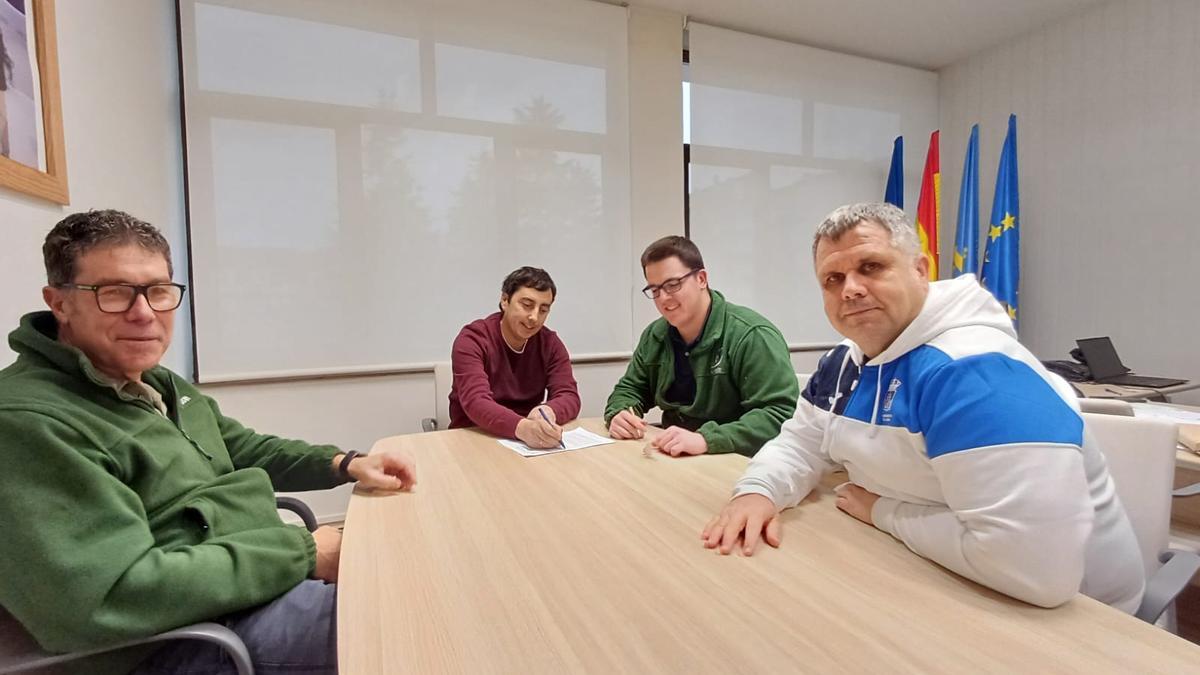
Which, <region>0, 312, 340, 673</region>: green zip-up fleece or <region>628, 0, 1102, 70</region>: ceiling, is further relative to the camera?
<region>628, 0, 1102, 70</region>: ceiling

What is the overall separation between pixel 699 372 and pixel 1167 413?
5.90 feet

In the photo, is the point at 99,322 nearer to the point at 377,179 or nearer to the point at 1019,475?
the point at 1019,475

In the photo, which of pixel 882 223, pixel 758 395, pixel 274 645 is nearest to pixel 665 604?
pixel 274 645

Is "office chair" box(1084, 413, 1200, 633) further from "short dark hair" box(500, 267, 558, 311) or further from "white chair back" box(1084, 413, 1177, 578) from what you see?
"short dark hair" box(500, 267, 558, 311)

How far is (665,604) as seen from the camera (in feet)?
2.51

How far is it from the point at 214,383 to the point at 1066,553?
306cm

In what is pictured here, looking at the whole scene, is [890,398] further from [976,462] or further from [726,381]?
[726,381]

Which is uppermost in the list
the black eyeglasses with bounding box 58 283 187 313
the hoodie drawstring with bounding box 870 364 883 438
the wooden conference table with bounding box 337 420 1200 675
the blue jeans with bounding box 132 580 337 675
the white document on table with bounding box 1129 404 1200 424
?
the black eyeglasses with bounding box 58 283 187 313

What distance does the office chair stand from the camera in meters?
1.16

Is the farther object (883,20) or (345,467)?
(883,20)

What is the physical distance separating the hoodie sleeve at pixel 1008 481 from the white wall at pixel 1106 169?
3.54m

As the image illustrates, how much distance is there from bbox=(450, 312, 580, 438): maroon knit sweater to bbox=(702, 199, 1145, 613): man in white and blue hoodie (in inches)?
43.4

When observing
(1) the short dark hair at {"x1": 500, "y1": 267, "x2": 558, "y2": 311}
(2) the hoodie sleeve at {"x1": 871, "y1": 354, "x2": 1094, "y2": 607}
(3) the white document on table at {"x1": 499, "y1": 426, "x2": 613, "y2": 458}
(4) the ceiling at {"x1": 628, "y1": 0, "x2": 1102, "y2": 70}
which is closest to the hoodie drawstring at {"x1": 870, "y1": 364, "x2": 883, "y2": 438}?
(2) the hoodie sleeve at {"x1": 871, "y1": 354, "x2": 1094, "y2": 607}

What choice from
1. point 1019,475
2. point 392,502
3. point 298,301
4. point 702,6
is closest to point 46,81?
point 298,301
